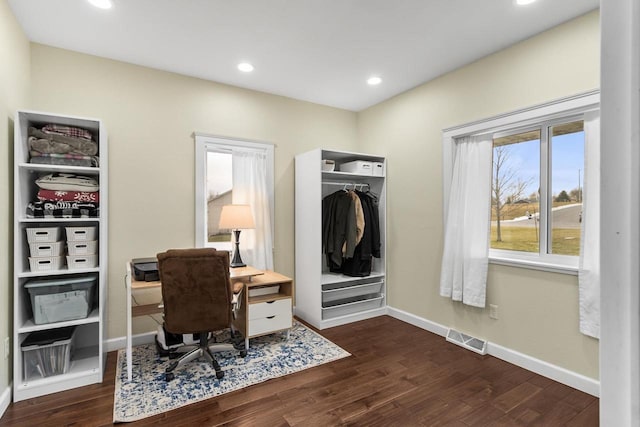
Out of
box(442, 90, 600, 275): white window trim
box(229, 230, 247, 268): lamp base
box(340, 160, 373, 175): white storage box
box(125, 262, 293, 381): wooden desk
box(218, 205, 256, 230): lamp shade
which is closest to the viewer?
box(442, 90, 600, 275): white window trim

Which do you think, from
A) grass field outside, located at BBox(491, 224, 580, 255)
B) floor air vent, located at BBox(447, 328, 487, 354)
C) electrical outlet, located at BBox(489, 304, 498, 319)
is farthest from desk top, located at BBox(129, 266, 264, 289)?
grass field outside, located at BBox(491, 224, 580, 255)

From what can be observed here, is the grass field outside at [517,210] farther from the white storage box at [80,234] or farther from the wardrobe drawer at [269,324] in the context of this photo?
the white storage box at [80,234]

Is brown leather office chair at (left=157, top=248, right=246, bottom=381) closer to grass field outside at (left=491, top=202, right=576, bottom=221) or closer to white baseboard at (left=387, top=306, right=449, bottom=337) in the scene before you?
white baseboard at (left=387, top=306, right=449, bottom=337)

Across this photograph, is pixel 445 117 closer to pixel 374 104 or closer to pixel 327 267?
pixel 374 104

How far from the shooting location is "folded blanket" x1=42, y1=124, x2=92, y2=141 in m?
2.61

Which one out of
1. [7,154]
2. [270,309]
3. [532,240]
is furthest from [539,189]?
[7,154]

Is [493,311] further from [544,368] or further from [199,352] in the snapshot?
[199,352]

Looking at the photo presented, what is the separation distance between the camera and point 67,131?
105 inches

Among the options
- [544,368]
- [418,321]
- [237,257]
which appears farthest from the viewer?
[418,321]

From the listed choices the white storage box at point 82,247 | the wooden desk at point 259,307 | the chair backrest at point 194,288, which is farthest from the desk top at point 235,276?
the white storage box at point 82,247

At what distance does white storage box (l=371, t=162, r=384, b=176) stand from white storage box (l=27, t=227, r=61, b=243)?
3173 millimetres

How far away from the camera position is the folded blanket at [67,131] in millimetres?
2609

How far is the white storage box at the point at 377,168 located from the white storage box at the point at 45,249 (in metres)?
3.18

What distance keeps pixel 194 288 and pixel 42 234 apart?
118 cm
